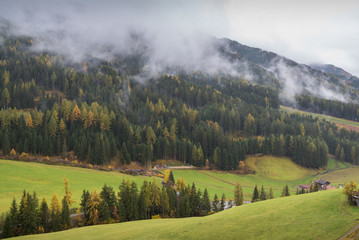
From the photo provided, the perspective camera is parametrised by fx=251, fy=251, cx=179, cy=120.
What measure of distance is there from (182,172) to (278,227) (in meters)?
89.6

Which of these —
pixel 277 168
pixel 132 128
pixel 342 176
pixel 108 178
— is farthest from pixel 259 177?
pixel 108 178

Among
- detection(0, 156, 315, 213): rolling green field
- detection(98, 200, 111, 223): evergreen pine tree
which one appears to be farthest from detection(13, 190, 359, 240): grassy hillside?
detection(0, 156, 315, 213): rolling green field

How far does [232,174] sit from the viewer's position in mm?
126938

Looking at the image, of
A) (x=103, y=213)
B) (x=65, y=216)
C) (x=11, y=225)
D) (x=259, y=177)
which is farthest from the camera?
(x=259, y=177)

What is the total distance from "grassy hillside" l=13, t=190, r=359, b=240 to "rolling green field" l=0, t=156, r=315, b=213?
3989 centimetres

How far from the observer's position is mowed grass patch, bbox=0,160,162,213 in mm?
70800

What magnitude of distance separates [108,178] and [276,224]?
75.4 metres

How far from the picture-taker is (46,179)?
275 feet

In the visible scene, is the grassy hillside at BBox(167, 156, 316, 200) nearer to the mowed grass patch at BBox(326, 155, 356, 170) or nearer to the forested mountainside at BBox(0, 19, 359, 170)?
the forested mountainside at BBox(0, 19, 359, 170)

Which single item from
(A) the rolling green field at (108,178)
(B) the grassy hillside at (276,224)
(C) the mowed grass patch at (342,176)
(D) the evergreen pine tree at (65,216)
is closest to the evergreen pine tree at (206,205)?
(A) the rolling green field at (108,178)

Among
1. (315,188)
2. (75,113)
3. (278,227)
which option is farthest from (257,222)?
(75,113)

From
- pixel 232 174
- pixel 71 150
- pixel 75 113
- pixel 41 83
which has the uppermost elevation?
pixel 41 83

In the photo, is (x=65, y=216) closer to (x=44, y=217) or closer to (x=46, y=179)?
(x=44, y=217)

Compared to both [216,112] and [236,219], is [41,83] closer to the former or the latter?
[216,112]
